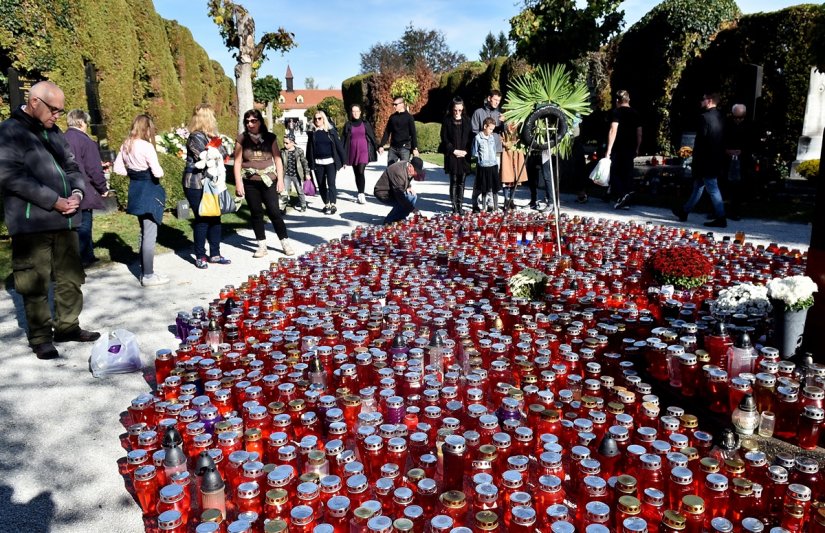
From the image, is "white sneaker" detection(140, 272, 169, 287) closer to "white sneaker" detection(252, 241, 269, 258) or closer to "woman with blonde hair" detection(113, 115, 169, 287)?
"woman with blonde hair" detection(113, 115, 169, 287)

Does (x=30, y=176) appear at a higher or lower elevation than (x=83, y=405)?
higher

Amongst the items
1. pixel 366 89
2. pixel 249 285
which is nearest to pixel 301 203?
pixel 249 285

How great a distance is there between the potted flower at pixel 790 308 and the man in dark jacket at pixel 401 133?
782 cm

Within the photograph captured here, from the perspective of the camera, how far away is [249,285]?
18.6 feet

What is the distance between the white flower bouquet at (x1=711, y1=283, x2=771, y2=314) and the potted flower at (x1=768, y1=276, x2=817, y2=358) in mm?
522

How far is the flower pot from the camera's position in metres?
3.56

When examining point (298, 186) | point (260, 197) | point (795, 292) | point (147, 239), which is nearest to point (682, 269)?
point (795, 292)

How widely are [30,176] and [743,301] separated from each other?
5.42 metres

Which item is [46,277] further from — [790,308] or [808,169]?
[808,169]

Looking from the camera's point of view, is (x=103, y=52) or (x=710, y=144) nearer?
(x=710, y=144)

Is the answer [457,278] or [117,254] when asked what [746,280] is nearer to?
[457,278]

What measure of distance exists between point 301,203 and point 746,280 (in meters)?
8.95

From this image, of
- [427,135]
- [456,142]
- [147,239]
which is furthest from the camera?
[427,135]

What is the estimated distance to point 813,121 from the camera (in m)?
11.9
